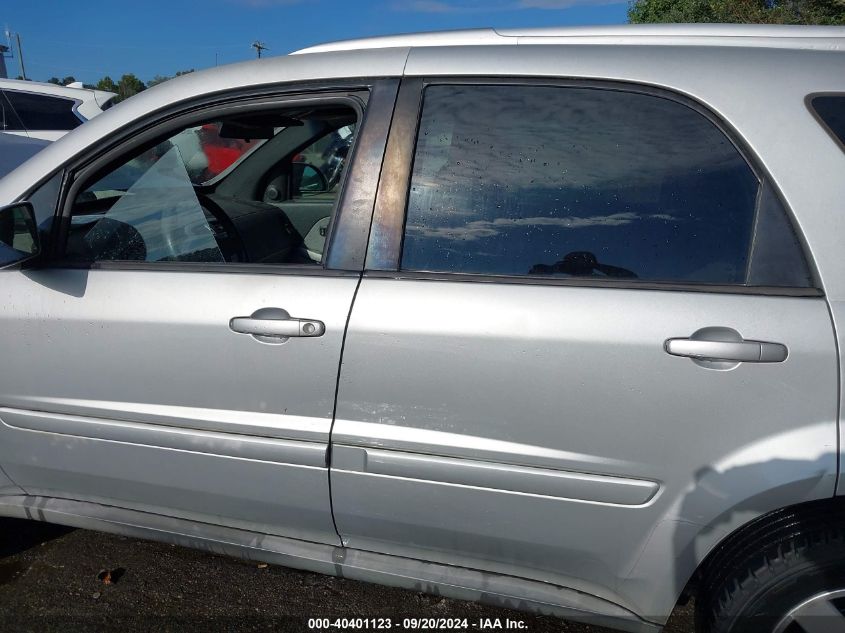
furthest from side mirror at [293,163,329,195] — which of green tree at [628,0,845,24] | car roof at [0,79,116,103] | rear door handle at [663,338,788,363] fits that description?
green tree at [628,0,845,24]

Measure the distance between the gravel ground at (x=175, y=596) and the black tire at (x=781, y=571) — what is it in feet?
2.41

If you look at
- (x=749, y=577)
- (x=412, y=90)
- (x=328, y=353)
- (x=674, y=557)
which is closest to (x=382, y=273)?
(x=328, y=353)

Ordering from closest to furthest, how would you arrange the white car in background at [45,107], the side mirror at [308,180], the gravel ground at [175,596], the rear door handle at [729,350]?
the rear door handle at [729,350], the gravel ground at [175,596], the side mirror at [308,180], the white car in background at [45,107]

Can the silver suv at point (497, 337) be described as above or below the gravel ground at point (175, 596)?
above

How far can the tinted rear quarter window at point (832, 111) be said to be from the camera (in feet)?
5.14

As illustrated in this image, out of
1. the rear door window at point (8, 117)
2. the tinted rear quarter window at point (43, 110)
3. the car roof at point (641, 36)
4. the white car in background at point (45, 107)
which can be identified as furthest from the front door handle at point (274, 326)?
the tinted rear quarter window at point (43, 110)

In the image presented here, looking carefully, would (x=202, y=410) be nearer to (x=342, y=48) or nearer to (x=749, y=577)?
(x=342, y=48)

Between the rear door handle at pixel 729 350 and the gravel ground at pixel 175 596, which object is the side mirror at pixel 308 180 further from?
the rear door handle at pixel 729 350

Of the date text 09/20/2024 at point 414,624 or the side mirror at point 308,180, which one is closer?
the date text 09/20/2024 at point 414,624

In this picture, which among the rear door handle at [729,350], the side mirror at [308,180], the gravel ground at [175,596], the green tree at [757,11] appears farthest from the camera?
the green tree at [757,11]

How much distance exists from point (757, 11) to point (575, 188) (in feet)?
37.4

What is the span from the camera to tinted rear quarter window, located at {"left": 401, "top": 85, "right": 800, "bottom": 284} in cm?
165

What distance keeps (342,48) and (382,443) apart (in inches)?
49.7

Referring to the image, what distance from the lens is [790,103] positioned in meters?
1.60
